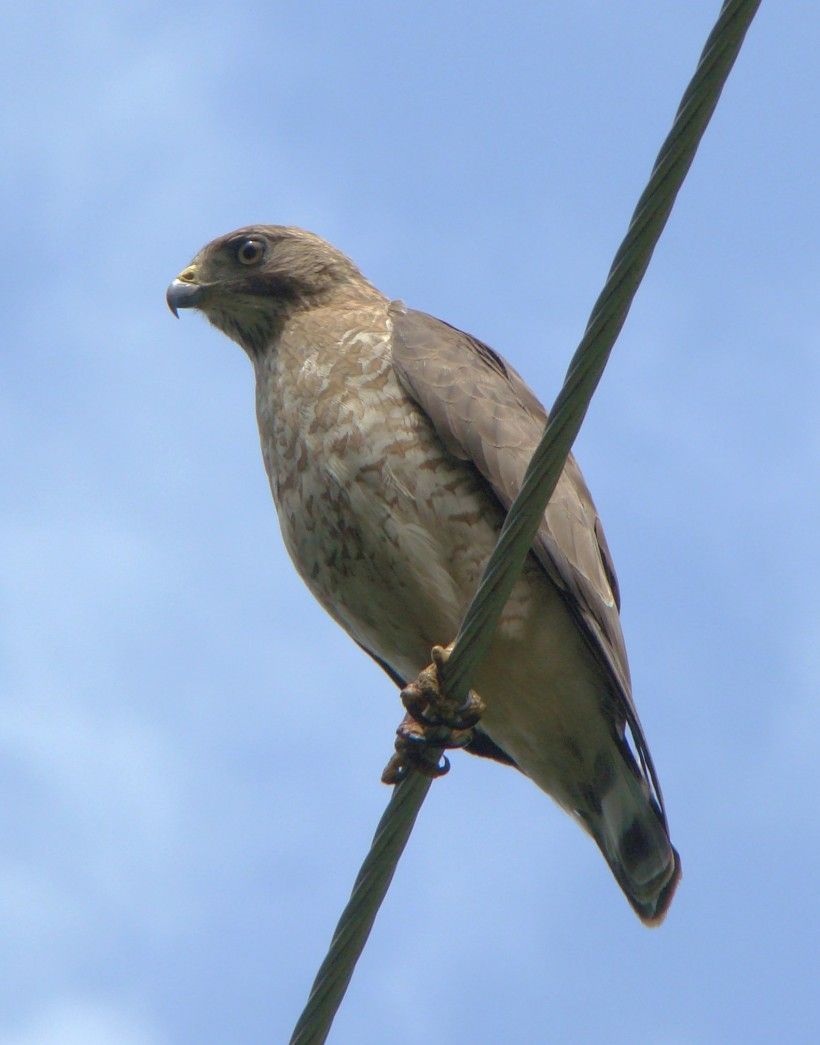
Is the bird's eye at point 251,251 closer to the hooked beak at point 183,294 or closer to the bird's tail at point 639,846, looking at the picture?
the hooked beak at point 183,294

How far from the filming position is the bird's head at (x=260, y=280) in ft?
22.2

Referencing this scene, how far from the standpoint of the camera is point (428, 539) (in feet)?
17.9

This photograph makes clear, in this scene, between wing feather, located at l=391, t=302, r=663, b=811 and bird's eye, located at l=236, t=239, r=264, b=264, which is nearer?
wing feather, located at l=391, t=302, r=663, b=811

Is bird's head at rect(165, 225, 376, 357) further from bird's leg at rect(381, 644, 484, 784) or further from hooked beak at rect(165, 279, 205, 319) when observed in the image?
bird's leg at rect(381, 644, 484, 784)

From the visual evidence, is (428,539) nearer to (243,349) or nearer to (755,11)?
(243,349)

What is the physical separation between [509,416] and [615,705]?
3.66ft

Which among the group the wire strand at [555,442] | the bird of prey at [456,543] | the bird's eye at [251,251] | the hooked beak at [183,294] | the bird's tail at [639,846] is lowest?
the wire strand at [555,442]

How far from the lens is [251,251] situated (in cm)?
704

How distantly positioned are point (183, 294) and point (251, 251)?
13.8 inches

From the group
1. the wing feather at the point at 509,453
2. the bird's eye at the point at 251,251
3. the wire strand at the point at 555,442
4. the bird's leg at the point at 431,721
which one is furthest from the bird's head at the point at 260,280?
the wire strand at the point at 555,442

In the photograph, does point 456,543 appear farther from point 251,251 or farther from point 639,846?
point 251,251

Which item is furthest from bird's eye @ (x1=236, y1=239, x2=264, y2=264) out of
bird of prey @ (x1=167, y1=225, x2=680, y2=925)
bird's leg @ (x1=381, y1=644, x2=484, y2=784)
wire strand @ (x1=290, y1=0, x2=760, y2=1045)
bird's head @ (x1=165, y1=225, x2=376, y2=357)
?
wire strand @ (x1=290, y1=0, x2=760, y2=1045)

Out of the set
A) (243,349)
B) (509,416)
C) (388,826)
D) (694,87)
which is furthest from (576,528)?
(694,87)

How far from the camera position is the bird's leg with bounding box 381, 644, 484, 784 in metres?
4.84
